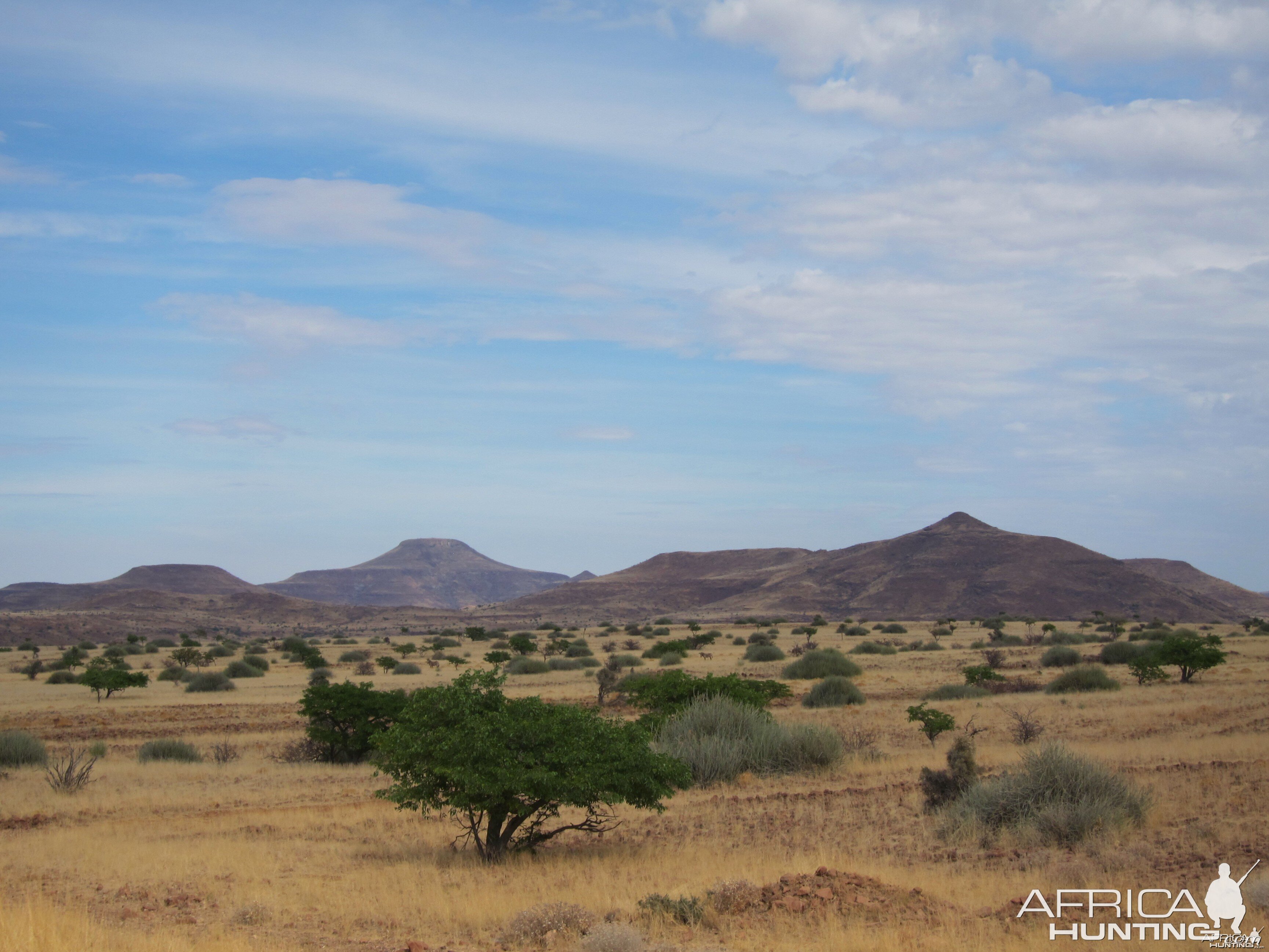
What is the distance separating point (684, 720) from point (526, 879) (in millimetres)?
8127

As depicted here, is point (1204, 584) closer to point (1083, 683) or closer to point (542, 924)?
point (1083, 683)

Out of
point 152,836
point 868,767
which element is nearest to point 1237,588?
point 868,767

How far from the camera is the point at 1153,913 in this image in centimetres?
860

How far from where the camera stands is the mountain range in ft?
341

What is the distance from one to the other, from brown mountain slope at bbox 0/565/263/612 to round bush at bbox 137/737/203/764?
154 meters

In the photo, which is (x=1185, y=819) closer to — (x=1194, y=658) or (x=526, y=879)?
(x=526, y=879)

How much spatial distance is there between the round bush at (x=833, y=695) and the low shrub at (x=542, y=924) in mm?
20369

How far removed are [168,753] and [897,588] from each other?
3944 inches

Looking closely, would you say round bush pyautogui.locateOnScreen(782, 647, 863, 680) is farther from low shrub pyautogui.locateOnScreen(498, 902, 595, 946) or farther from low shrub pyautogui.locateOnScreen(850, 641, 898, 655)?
low shrub pyautogui.locateOnScreen(498, 902, 595, 946)

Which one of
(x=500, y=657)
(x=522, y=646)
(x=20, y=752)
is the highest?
(x=500, y=657)

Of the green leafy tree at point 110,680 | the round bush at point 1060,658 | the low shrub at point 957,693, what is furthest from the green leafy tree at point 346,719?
the round bush at point 1060,658

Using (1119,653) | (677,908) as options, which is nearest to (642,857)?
(677,908)

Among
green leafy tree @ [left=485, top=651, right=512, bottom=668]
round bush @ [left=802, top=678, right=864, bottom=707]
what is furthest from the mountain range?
round bush @ [left=802, top=678, right=864, bottom=707]

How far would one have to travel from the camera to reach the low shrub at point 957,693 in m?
28.6
